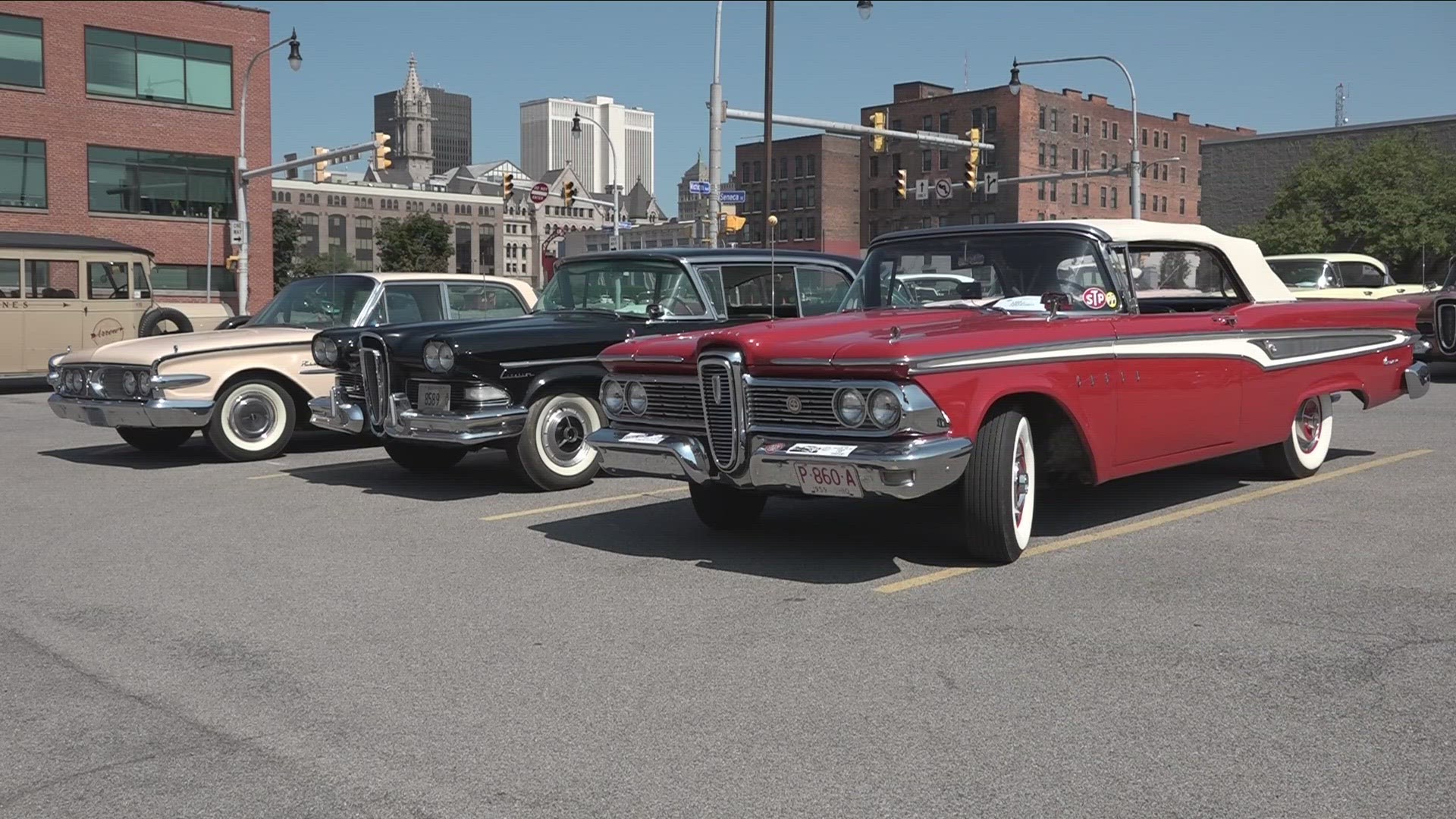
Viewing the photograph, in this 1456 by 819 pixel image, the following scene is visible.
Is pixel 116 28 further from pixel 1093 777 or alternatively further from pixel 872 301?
pixel 1093 777

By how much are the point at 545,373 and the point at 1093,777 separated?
5.98 metres

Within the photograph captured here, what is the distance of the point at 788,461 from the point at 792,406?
29 cm

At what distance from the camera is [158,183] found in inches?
1734

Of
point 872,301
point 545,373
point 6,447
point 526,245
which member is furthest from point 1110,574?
point 526,245

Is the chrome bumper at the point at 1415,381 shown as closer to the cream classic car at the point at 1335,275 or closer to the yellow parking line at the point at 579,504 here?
the yellow parking line at the point at 579,504

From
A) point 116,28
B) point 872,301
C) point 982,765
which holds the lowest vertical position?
point 982,765

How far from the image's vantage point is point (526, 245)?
646 ft

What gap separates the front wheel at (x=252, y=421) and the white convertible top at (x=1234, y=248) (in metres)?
6.96

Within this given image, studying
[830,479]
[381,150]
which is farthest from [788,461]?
[381,150]

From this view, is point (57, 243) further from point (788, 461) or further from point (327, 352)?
point (788, 461)

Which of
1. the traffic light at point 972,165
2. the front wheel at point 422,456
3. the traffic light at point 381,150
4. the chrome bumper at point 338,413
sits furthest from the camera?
the traffic light at point 972,165

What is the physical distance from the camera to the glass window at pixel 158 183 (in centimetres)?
4306

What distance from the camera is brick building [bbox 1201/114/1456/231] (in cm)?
5869

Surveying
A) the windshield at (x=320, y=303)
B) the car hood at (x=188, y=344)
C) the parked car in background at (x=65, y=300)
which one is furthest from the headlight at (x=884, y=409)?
the parked car in background at (x=65, y=300)
